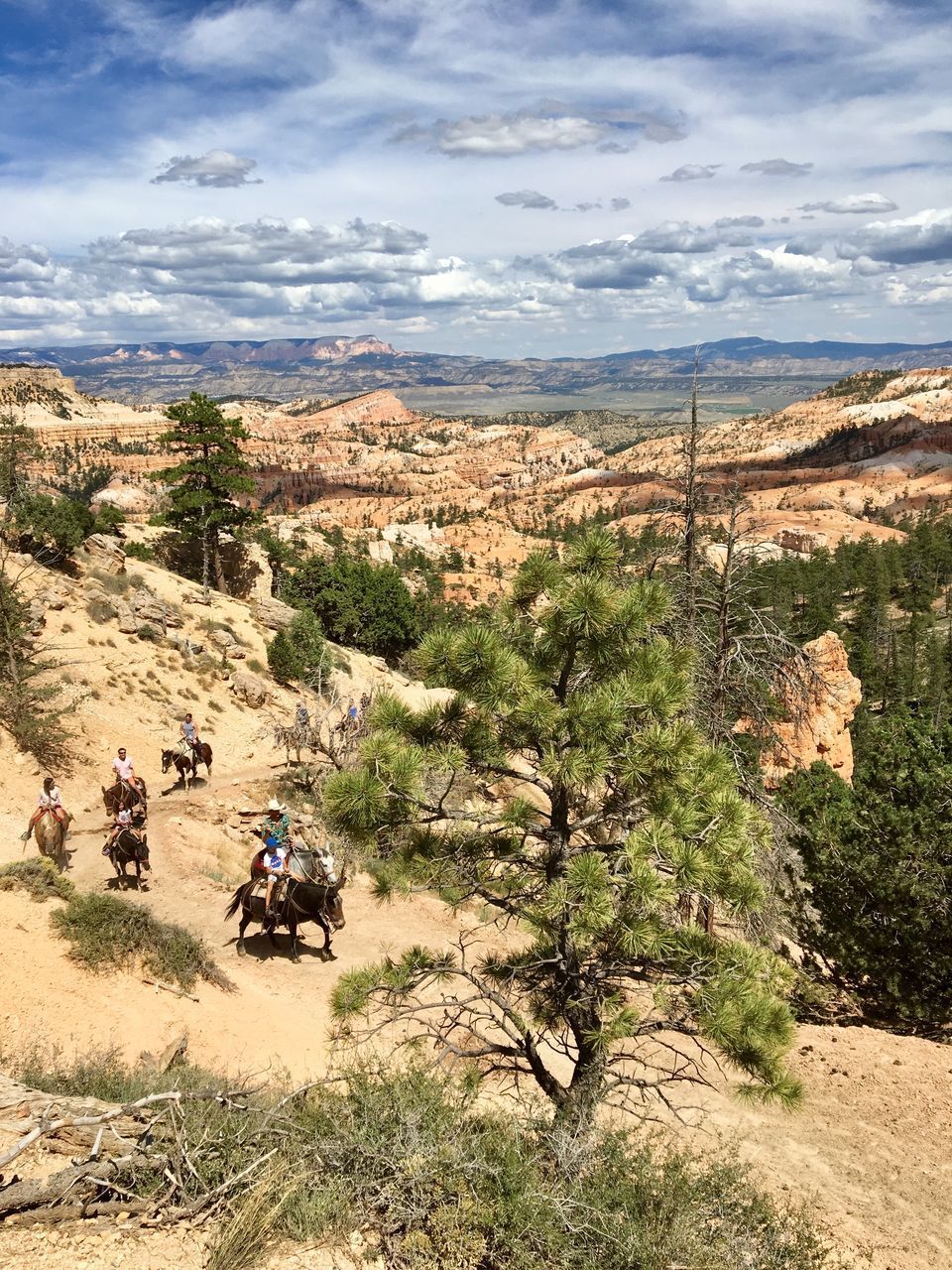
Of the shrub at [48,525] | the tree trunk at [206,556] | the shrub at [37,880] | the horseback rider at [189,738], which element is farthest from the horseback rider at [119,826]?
the tree trunk at [206,556]

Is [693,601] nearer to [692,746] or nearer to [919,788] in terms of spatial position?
[919,788]

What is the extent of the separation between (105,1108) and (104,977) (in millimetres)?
6001

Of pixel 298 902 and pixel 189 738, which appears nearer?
pixel 298 902

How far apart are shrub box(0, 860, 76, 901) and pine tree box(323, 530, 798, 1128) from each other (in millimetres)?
8656

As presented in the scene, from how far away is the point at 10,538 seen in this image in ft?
92.9

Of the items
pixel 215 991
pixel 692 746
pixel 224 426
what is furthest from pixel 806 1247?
pixel 224 426

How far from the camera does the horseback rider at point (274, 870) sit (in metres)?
14.4

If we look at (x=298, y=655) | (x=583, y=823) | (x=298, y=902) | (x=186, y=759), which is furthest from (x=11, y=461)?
(x=583, y=823)

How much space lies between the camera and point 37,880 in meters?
13.8

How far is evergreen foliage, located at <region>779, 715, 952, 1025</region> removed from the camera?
1282 centimetres

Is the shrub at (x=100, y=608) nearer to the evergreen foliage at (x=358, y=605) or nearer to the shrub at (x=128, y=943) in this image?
the evergreen foliage at (x=358, y=605)

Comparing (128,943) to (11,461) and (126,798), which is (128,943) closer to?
(126,798)

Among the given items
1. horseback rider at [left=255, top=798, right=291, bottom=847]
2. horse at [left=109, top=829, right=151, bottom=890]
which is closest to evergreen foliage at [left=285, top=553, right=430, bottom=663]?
horseback rider at [left=255, top=798, right=291, bottom=847]

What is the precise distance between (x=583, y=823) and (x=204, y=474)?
111ft
